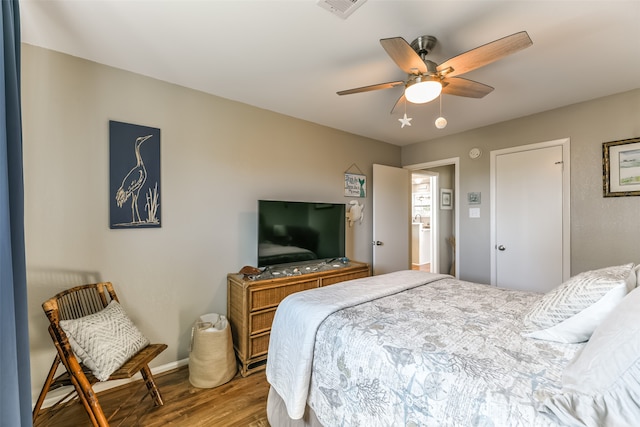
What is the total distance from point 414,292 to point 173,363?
210 centimetres

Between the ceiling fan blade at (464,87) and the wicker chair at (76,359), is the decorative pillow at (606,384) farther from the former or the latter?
the wicker chair at (76,359)

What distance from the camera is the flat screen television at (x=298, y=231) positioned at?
260 cm

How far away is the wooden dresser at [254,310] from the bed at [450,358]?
69 centimetres

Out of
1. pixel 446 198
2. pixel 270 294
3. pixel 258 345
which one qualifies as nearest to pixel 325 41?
pixel 270 294

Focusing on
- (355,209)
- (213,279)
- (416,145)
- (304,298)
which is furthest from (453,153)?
(213,279)

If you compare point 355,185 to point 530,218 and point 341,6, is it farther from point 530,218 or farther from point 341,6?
point 341,6

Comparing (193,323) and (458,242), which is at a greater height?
(458,242)

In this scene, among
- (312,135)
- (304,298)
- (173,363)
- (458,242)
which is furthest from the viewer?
(458,242)

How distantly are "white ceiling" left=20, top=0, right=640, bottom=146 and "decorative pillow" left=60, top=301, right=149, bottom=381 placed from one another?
5.84 ft

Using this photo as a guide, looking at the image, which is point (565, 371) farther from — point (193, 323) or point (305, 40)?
point (193, 323)

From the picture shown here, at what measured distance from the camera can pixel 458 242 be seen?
3.58 m

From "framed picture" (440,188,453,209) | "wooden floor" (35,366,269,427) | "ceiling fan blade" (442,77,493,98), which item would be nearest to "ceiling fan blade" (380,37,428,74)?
"ceiling fan blade" (442,77,493,98)

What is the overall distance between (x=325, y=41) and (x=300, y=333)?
179cm

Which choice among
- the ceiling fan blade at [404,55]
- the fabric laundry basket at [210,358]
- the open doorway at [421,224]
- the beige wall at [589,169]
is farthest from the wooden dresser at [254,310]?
the open doorway at [421,224]
